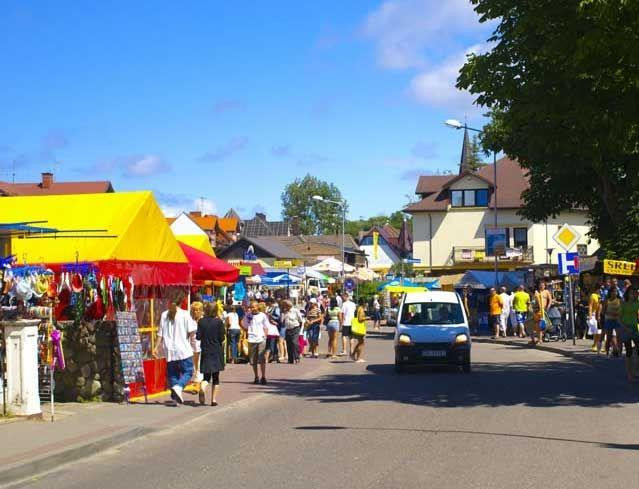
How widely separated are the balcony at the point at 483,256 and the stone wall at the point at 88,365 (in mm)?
54032

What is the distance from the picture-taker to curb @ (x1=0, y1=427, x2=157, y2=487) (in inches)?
378

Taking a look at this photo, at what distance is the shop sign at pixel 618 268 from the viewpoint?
93.7 ft

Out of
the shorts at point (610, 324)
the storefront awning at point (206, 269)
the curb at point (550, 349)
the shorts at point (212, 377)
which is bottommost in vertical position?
the curb at point (550, 349)

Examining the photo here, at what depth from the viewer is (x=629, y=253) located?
124 ft

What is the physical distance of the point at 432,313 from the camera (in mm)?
22953

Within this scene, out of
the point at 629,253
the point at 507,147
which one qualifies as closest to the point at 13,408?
the point at 507,147

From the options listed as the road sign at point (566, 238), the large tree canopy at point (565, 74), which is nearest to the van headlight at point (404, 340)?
the large tree canopy at point (565, 74)

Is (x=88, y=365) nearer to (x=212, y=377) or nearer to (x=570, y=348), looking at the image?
(x=212, y=377)

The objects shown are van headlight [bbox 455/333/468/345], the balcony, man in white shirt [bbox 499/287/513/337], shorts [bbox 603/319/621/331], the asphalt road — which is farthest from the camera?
the balcony

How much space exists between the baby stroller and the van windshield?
967 centimetres

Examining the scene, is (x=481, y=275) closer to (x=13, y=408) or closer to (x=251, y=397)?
(x=251, y=397)

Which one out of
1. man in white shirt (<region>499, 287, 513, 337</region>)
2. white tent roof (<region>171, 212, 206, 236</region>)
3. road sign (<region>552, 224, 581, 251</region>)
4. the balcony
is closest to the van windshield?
road sign (<region>552, 224, 581, 251</region>)

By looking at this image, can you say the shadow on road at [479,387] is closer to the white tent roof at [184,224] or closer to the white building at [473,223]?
the white building at [473,223]

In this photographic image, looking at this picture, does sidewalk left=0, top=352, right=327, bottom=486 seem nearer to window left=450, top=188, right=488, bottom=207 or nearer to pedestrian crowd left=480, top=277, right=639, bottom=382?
pedestrian crowd left=480, top=277, right=639, bottom=382
